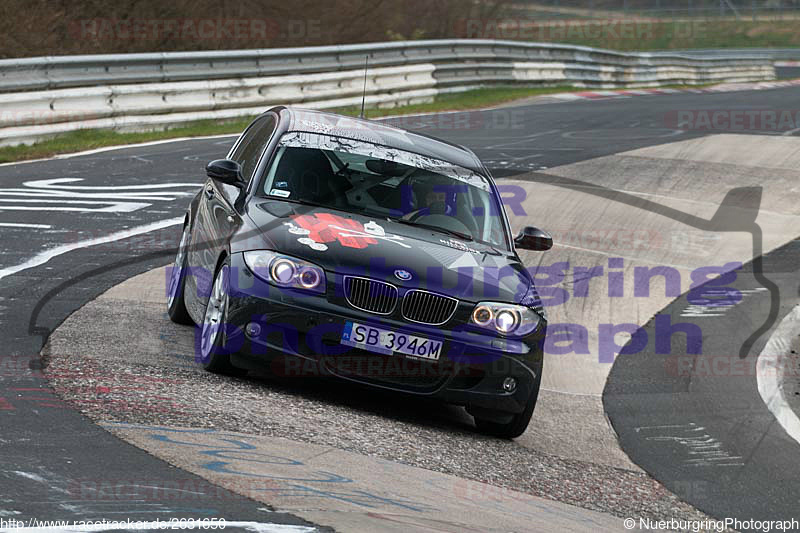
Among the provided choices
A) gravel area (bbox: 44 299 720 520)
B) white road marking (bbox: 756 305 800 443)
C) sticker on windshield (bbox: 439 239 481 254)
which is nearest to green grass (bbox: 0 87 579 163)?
gravel area (bbox: 44 299 720 520)

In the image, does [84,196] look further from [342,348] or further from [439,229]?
[342,348]

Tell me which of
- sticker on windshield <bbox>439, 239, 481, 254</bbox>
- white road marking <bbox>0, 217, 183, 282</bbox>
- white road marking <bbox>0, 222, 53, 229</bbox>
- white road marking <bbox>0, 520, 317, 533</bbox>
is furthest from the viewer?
white road marking <bbox>0, 222, 53, 229</bbox>

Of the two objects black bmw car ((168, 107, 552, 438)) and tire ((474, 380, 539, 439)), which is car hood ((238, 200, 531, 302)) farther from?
tire ((474, 380, 539, 439))

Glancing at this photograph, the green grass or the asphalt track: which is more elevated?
the green grass

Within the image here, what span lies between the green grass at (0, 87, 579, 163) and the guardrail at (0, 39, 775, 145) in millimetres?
150

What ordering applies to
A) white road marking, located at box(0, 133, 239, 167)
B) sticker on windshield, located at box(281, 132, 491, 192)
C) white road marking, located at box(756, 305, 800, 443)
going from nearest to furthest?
sticker on windshield, located at box(281, 132, 491, 192) → white road marking, located at box(756, 305, 800, 443) → white road marking, located at box(0, 133, 239, 167)

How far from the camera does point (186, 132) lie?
18812 millimetres

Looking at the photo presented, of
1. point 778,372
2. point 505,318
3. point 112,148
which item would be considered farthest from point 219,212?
point 112,148

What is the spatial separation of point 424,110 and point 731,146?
7271 mm

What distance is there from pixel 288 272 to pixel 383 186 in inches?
52.4

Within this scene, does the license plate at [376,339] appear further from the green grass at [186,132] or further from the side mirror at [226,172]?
the green grass at [186,132]

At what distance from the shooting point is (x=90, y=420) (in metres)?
5.36

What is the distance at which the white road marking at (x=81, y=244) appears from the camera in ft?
29.9

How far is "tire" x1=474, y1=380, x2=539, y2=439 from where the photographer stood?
6707mm
